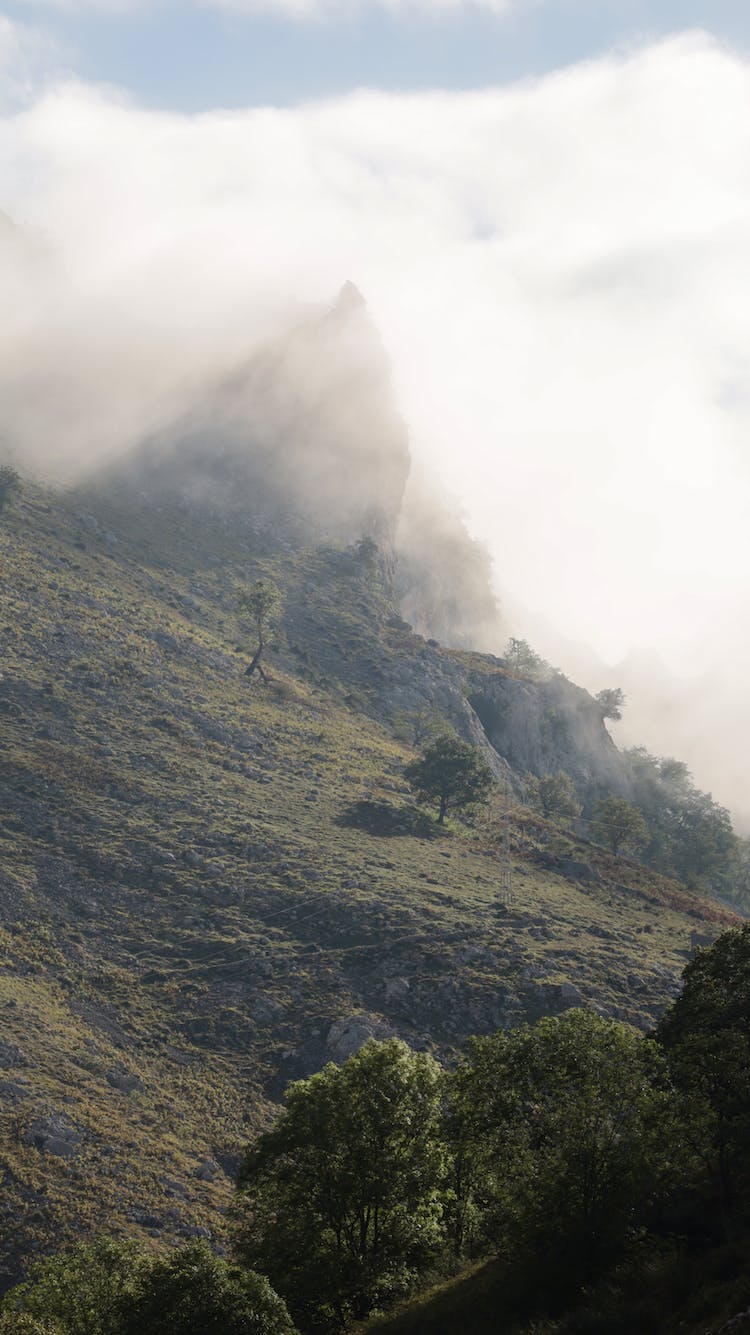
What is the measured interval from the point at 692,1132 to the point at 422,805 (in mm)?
85876

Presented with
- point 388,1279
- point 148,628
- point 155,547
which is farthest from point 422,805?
point 388,1279

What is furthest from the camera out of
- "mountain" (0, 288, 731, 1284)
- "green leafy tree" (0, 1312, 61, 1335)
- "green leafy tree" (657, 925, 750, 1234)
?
"mountain" (0, 288, 731, 1284)

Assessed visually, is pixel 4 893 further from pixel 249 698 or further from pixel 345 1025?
pixel 249 698

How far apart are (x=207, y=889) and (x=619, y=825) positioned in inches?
2835

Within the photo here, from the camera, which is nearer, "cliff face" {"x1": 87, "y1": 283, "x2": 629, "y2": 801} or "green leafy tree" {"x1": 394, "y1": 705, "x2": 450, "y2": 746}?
"green leafy tree" {"x1": 394, "y1": 705, "x2": 450, "y2": 746}

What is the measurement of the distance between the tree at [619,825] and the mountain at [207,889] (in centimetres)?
973

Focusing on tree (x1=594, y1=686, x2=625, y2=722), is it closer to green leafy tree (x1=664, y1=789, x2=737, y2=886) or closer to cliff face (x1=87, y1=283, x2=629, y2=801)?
cliff face (x1=87, y1=283, x2=629, y2=801)

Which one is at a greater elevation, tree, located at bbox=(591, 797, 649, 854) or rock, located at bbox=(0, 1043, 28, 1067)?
tree, located at bbox=(591, 797, 649, 854)

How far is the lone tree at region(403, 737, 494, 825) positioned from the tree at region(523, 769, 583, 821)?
27.7 metres

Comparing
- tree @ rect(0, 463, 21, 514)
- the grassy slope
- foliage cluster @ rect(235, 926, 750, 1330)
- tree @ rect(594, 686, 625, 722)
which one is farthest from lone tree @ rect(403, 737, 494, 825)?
tree @ rect(594, 686, 625, 722)

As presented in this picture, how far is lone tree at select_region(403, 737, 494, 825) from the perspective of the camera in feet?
380

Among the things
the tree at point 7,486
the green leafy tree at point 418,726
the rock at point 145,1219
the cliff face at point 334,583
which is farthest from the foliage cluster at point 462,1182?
the tree at point 7,486

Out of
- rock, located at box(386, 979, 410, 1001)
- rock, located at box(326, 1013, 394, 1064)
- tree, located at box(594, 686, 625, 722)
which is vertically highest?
tree, located at box(594, 686, 625, 722)

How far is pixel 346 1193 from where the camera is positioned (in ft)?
113
